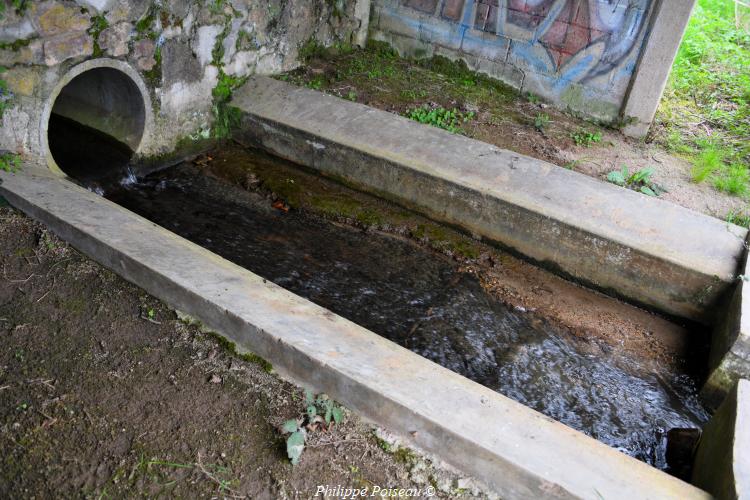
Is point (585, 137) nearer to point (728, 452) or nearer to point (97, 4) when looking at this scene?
point (728, 452)

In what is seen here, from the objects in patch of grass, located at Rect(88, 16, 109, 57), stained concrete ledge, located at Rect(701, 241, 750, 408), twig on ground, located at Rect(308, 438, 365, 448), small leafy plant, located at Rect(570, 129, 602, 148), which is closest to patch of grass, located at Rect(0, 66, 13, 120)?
patch of grass, located at Rect(88, 16, 109, 57)

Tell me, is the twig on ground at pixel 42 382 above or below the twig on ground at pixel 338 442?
below

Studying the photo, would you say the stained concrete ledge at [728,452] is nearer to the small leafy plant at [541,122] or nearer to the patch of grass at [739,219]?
the patch of grass at [739,219]

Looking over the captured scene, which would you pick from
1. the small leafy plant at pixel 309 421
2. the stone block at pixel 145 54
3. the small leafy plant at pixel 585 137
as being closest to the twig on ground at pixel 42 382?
the small leafy plant at pixel 309 421

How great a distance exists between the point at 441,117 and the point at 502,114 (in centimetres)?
74

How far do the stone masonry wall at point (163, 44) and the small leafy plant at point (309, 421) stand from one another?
3.11 metres

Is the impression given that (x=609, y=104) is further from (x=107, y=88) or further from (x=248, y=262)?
(x=107, y=88)

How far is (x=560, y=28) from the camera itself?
6.14 metres

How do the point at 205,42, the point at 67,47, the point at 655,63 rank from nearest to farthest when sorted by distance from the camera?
the point at 67,47
the point at 205,42
the point at 655,63

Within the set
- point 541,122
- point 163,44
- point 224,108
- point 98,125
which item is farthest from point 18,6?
point 541,122

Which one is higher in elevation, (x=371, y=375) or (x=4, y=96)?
(x=4, y=96)

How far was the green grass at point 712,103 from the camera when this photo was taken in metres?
5.41

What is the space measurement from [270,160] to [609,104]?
365 cm

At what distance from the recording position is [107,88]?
5.24m
